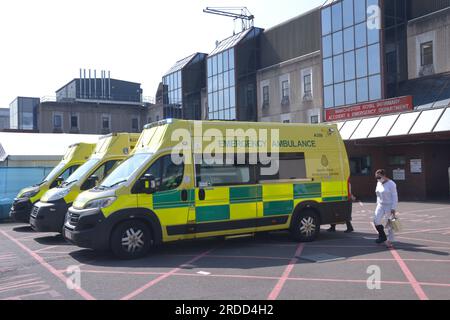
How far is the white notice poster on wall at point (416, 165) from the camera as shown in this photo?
22984mm

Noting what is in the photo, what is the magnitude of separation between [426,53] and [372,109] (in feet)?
20.6

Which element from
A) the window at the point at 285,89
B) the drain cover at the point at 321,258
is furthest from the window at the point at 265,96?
the drain cover at the point at 321,258

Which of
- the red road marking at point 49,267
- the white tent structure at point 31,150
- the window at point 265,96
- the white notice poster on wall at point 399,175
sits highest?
the window at point 265,96

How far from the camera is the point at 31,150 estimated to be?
2436cm

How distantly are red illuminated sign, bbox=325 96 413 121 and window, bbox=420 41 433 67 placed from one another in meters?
5.57

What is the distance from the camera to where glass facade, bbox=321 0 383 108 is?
2981 centimetres

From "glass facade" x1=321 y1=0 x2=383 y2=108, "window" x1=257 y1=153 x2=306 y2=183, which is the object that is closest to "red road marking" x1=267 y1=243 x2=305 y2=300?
"window" x1=257 y1=153 x2=306 y2=183

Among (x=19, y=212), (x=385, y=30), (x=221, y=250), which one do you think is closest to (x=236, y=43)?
(x=385, y=30)

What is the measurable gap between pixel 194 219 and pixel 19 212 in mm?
7192

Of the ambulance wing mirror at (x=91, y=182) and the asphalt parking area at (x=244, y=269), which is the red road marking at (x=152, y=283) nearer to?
the asphalt parking area at (x=244, y=269)

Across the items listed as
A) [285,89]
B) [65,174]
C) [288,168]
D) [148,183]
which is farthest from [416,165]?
[285,89]

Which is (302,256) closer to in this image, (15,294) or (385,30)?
(15,294)

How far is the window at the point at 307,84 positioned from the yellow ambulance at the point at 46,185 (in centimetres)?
2518
